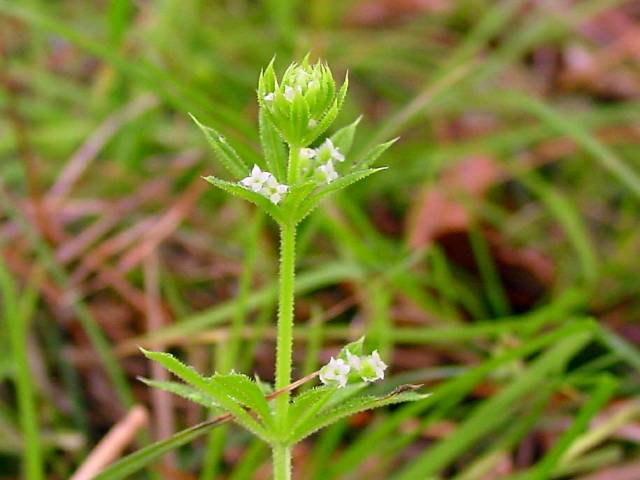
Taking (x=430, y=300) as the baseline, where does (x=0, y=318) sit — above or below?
above

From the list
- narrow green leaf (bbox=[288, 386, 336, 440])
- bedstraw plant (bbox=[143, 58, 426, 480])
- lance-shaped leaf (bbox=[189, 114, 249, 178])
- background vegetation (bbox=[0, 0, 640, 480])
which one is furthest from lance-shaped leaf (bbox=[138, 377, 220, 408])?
background vegetation (bbox=[0, 0, 640, 480])

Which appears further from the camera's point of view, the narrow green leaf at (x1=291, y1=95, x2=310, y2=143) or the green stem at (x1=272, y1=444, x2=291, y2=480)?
the green stem at (x1=272, y1=444, x2=291, y2=480)

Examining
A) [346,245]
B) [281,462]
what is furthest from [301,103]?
[346,245]

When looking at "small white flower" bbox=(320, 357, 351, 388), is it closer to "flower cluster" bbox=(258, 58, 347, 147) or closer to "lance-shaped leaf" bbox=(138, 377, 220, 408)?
"lance-shaped leaf" bbox=(138, 377, 220, 408)

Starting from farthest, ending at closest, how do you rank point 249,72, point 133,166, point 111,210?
point 249,72 → point 133,166 → point 111,210

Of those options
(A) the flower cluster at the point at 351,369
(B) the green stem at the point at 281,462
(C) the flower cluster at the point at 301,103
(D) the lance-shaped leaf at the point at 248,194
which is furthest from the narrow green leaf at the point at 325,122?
(B) the green stem at the point at 281,462

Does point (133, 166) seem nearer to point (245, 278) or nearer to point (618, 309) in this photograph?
point (245, 278)

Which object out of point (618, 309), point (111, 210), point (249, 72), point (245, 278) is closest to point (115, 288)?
point (111, 210)
